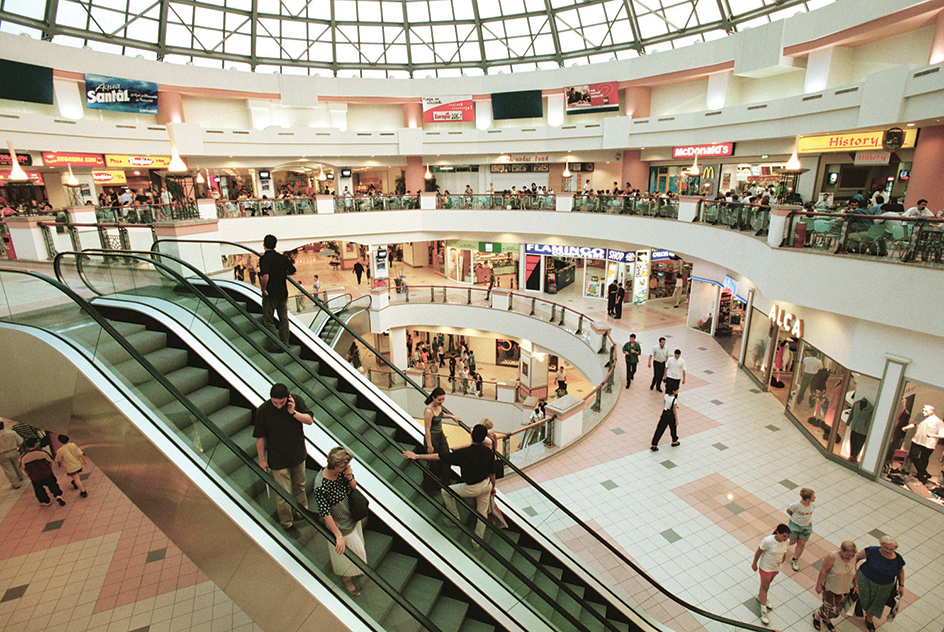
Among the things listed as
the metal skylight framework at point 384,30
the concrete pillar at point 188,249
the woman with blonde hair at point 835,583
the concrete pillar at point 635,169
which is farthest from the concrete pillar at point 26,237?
the concrete pillar at point 635,169

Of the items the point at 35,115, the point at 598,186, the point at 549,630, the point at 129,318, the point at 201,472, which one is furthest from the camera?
the point at 598,186

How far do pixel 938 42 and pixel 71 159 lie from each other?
28.4m

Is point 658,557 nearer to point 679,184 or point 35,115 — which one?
point 679,184

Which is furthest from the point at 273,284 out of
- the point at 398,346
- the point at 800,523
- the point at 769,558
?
the point at 398,346

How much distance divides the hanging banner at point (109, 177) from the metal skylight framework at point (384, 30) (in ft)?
17.0

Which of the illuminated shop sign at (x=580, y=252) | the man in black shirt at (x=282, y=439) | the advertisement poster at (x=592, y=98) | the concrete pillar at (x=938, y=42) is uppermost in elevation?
the advertisement poster at (x=592, y=98)

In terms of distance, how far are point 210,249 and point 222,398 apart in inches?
154

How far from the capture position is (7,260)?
9039 millimetres

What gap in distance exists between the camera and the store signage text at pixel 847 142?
1216 cm

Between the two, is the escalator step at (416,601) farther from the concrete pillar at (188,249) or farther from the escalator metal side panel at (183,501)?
the concrete pillar at (188,249)

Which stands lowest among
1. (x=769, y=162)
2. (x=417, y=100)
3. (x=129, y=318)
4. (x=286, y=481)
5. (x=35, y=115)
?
(x=286, y=481)

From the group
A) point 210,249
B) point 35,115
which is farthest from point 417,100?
point 210,249

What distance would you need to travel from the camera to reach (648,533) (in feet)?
23.3

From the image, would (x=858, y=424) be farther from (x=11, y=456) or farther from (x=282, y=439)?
(x=11, y=456)
